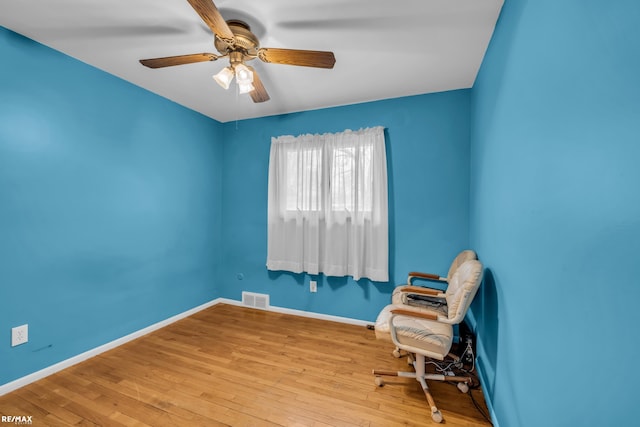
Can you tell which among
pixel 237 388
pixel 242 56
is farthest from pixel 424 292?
pixel 242 56

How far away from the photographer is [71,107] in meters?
2.21

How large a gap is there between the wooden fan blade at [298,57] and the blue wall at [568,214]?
3.42ft

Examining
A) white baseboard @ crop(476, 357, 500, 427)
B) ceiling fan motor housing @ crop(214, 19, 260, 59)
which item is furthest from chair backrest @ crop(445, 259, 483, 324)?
ceiling fan motor housing @ crop(214, 19, 260, 59)

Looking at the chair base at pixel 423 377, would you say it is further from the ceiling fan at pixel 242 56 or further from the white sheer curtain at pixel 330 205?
the ceiling fan at pixel 242 56

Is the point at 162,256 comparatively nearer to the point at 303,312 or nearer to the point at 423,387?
the point at 303,312

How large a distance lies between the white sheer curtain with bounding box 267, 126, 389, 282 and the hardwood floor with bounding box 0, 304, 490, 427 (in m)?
0.89

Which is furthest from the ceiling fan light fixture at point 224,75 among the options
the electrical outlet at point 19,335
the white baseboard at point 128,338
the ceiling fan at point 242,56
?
the white baseboard at point 128,338

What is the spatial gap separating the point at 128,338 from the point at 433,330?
2.91 metres

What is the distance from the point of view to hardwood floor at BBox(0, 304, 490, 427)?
1.65 metres

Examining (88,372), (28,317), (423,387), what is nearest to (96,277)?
(28,317)

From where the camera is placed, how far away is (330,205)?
3121mm

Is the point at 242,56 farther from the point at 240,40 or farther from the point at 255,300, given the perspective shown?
the point at 255,300

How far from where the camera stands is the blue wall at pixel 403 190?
107 inches

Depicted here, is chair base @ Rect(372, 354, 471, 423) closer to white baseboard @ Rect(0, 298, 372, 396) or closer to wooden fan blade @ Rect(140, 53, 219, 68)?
white baseboard @ Rect(0, 298, 372, 396)
